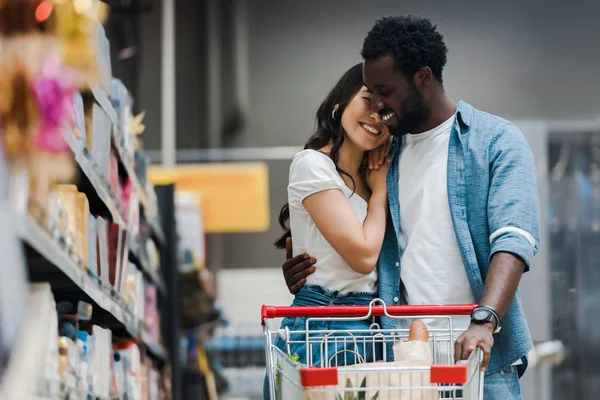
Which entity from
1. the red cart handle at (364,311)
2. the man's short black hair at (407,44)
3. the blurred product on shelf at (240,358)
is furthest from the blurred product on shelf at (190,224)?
the red cart handle at (364,311)

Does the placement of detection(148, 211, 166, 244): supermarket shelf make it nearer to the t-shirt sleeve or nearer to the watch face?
the t-shirt sleeve

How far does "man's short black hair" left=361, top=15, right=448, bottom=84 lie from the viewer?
2643 millimetres

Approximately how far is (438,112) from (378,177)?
0.25m

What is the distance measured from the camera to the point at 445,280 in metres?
2.62

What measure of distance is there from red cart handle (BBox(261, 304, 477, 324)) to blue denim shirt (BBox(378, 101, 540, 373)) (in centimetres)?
16

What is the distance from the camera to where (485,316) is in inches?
87.2

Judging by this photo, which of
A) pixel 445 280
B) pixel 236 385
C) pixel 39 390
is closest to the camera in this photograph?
pixel 39 390

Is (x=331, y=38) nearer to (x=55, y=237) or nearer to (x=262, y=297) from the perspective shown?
(x=262, y=297)

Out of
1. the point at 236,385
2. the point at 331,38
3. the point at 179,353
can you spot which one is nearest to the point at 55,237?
the point at 179,353

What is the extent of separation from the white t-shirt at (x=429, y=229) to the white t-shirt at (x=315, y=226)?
0.42 feet

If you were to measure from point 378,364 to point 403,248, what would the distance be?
Result: 69 centimetres

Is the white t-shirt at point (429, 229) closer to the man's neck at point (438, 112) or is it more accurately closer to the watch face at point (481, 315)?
the man's neck at point (438, 112)

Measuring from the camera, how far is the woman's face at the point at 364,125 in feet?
9.28

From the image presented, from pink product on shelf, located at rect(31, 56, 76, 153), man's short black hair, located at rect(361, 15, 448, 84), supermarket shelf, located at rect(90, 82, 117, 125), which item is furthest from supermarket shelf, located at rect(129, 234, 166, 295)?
pink product on shelf, located at rect(31, 56, 76, 153)
